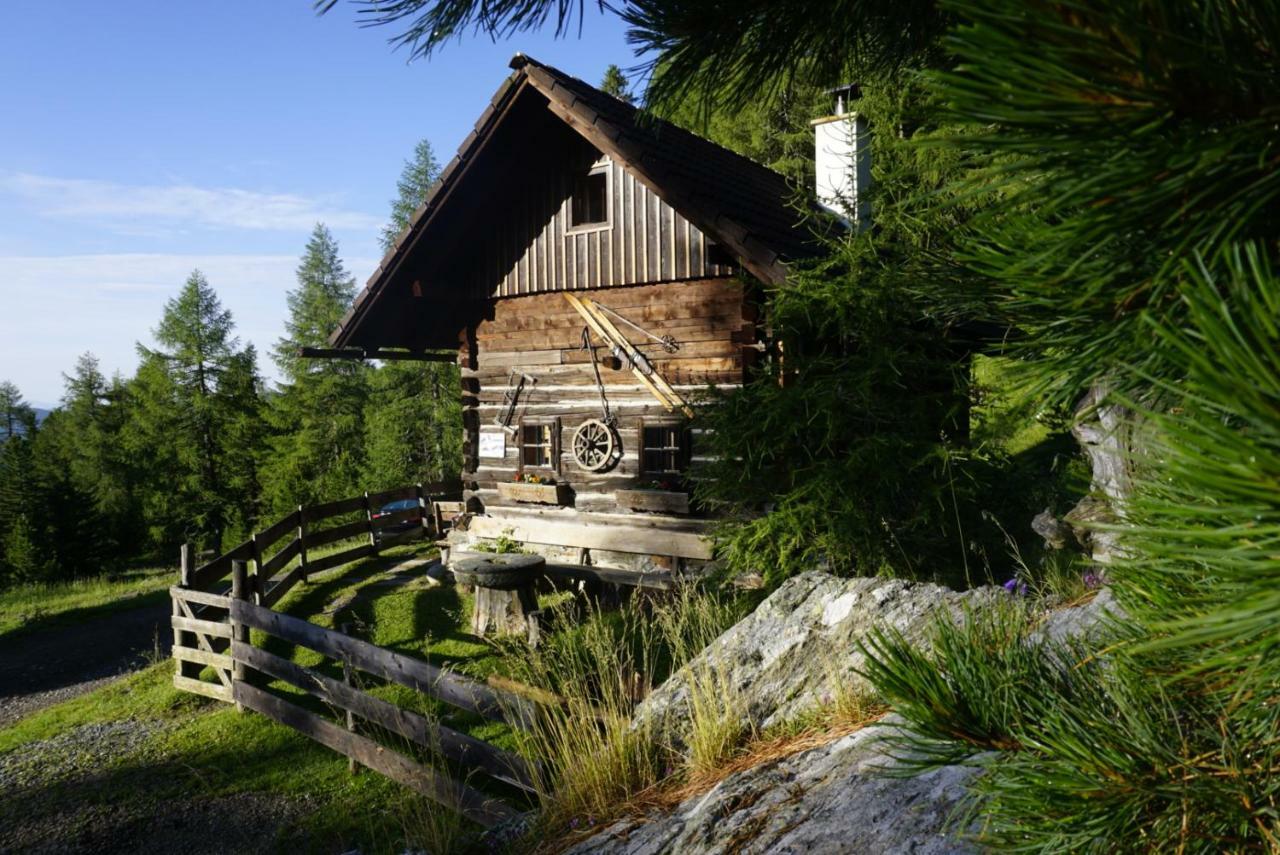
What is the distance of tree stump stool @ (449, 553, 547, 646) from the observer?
9.96 m

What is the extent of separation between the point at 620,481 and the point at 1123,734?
10457mm

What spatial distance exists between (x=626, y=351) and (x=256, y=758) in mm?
6648

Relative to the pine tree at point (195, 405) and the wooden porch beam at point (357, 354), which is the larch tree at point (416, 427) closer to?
the pine tree at point (195, 405)

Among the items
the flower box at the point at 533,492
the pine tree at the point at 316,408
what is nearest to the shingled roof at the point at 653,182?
the flower box at the point at 533,492

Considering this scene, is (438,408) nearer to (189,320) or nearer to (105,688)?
(189,320)

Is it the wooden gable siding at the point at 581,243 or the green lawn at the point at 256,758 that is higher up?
the wooden gable siding at the point at 581,243

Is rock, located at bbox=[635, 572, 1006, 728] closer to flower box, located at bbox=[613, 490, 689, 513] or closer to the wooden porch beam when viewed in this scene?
flower box, located at bbox=[613, 490, 689, 513]

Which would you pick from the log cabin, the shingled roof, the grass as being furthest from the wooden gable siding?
the grass

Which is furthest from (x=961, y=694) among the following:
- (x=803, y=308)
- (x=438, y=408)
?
(x=438, y=408)

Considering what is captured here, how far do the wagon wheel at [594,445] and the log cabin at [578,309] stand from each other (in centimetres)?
3

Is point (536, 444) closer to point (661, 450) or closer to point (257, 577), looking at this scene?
point (661, 450)

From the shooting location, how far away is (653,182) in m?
9.48

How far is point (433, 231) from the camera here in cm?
1211

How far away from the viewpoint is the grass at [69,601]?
14969 millimetres
